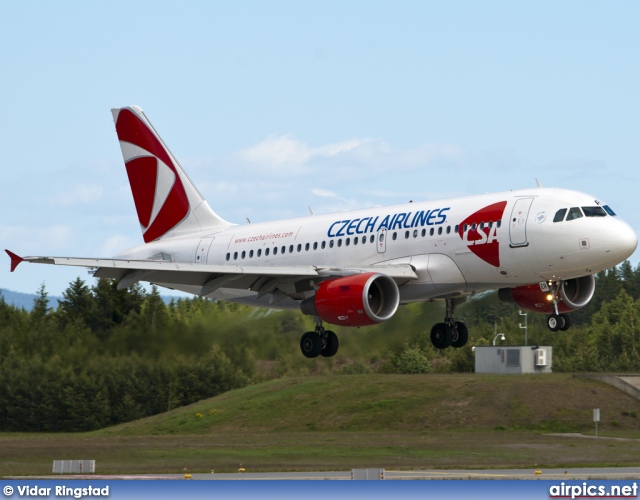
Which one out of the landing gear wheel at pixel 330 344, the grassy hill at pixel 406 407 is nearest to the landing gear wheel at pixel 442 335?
the landing gear wheel at pixel 330 344

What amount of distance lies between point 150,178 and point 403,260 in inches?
624

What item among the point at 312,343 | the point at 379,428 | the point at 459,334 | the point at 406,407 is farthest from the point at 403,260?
the point at 406,407

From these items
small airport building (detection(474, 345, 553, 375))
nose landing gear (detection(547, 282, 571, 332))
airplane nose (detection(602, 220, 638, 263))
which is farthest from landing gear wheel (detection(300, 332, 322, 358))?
small airport building (detection(474, 345, 553, 375))

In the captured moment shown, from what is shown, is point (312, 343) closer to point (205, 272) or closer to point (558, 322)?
point (205, 272)

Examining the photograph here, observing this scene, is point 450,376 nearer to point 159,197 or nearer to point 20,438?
point 20,438

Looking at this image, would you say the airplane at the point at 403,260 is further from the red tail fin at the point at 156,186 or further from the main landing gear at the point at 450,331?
the red tail fin at the point at 156,186

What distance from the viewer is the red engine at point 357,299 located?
136 feet

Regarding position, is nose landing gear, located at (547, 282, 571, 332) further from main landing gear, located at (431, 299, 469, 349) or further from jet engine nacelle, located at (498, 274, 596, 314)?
main landing gear, located at (431, 299, 469, 349)

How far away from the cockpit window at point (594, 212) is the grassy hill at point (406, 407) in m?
48.8

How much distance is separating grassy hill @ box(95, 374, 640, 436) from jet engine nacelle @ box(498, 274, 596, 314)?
4346 centimetres

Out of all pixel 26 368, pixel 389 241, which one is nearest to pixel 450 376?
pixel 26 368

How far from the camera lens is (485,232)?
4091cm

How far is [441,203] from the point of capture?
141 ft

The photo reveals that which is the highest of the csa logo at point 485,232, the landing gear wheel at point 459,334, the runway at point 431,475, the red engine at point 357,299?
the csa logo at point 485,232
